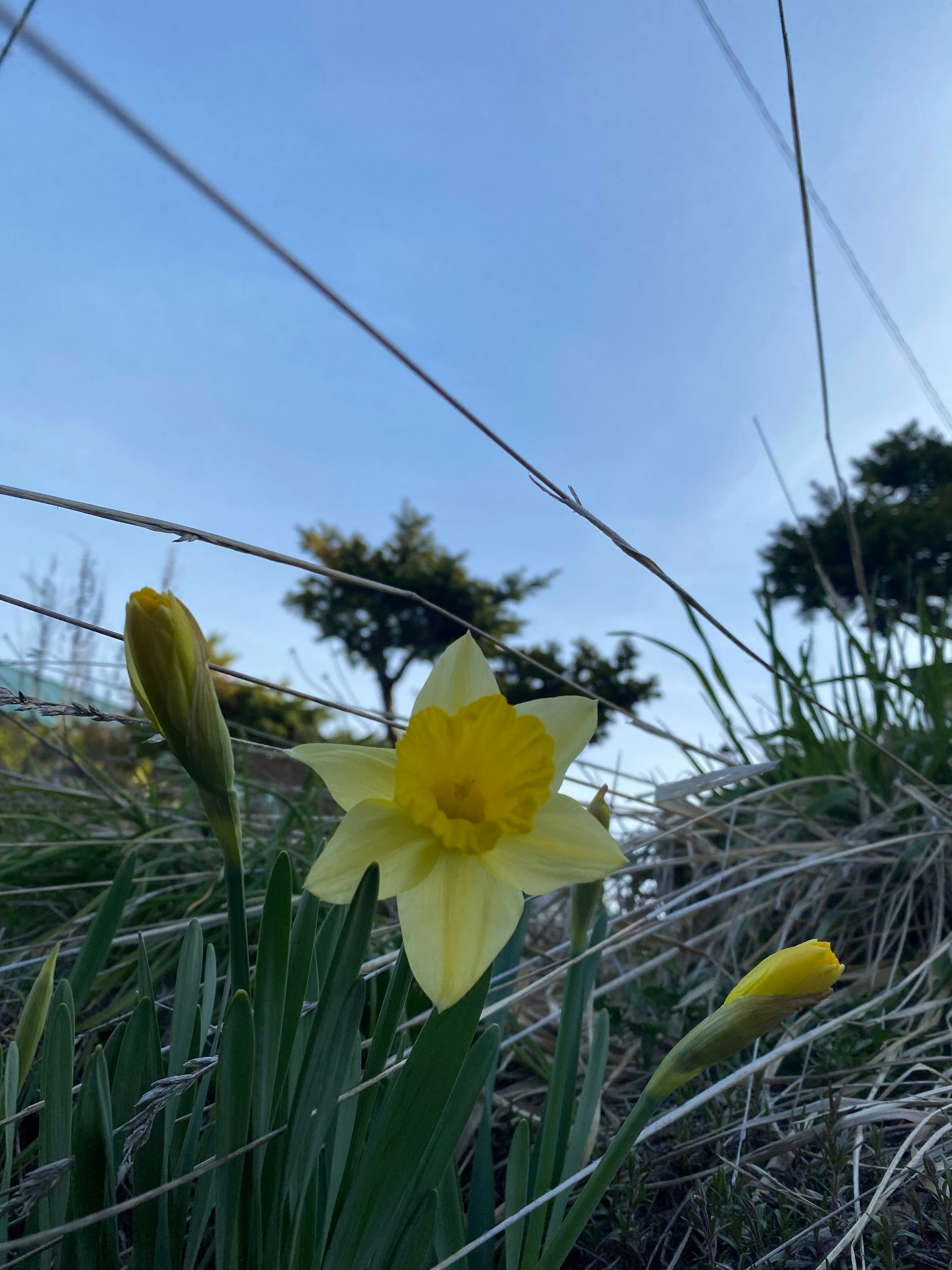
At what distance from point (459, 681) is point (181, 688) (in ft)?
0.66

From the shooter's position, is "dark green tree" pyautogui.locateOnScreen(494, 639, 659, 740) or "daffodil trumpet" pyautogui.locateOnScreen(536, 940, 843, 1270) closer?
"daffodil trumpet" pyautogui.locateOnScreen(536, 940, 843, 1270)

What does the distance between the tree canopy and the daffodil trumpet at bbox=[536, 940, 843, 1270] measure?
14.2m

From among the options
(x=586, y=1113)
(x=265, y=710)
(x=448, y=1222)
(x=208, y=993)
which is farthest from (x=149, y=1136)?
(x=265, y=710)

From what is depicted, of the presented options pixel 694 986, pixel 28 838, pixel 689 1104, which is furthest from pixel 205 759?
pixel 28 838

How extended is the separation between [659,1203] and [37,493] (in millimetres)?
955

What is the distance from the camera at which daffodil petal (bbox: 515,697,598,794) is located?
0.56 metres

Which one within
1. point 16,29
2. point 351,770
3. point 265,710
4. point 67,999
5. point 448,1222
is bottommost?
point 448,1222

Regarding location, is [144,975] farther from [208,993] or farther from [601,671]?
[601,671]

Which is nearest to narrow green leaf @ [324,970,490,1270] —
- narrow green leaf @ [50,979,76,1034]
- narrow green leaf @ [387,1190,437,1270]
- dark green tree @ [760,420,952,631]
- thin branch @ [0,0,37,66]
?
Answer: narrow green leaf @ [387,1190,437,1270]

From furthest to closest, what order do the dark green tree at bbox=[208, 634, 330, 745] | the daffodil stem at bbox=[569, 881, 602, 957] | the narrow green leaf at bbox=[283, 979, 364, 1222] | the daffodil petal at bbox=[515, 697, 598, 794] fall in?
the dark green tree at bbox=[208, 634, 330, 745] < the daffodil stem at bbox=[569, 881, 602, 957] < the daffodil petal at bbox=[515, 697, 598, 794] < the narrow green leaf at bbox=[283, 979, 364, 1222]

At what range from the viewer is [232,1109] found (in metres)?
0.46

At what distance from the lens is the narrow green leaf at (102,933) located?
68 cm

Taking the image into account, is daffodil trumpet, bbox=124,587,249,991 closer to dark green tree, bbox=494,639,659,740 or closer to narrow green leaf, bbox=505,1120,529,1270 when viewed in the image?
narrow green leaf, bbox=505,1120,529,1270

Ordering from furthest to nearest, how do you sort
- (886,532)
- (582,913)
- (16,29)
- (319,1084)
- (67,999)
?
1. (886,532)
2. (582,913)
3. (67,999)
4. (319,1084)
5. (16,29)
